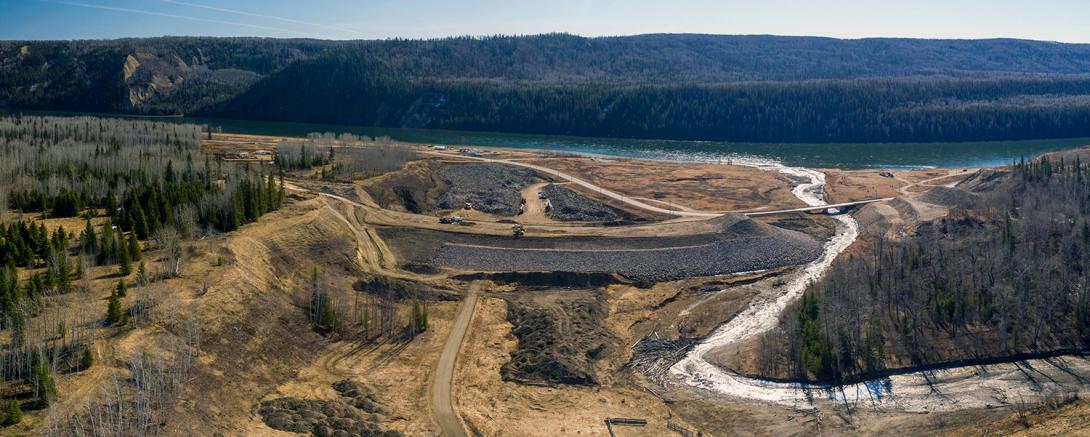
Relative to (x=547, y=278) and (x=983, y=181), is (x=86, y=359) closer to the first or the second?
(x=547, y=278)

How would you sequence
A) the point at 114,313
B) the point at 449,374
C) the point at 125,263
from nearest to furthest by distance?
1. the point at 114,313
2. the point at 449,374
3. the point at 125,263

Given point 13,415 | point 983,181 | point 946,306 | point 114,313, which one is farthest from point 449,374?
point 983,181

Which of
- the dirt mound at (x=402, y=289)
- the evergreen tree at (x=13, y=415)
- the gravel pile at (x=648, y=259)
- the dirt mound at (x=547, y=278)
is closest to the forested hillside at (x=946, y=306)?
the gravel pile at (x=648, y=259)

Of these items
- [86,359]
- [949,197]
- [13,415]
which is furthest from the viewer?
[949,197]

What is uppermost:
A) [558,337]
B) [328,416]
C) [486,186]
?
[486,186]

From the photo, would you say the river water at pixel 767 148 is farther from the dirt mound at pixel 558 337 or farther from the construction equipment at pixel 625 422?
the construction equipment at pixel 625 422

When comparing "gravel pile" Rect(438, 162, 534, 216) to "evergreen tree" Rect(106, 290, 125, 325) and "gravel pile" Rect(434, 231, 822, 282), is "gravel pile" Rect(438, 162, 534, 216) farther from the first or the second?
"evergreen tree" Rect(106, 290, 125, 325)

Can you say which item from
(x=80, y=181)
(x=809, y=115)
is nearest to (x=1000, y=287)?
(x=80, y=181)

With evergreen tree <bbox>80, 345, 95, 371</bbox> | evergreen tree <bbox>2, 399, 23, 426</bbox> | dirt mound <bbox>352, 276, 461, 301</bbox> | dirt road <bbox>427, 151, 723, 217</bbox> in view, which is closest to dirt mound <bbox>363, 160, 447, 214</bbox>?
dirt road <bbox>427, 151, 723, 217</bbox>

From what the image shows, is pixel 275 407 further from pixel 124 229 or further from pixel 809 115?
pixel 809 115
